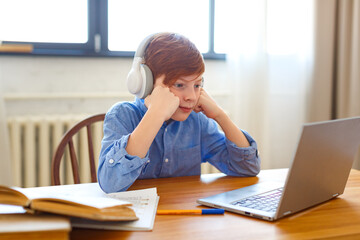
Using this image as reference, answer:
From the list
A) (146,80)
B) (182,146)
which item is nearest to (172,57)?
(146,80)

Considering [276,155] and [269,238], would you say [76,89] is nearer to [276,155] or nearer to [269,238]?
[276,155]

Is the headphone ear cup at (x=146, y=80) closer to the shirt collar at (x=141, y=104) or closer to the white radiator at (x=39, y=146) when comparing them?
the shirt collar at (x=141, y=104)

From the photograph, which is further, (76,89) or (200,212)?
(76,89)

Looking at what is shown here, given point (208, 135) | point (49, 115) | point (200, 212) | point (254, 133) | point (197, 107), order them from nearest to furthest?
1. point (200, 212)
2. point (197, 107)
3. point (208, 135)
4. point (49, 115)
5. point (254, 133)

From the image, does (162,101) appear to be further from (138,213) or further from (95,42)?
(95,42)

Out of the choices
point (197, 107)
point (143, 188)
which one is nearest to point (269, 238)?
point (143, 188)

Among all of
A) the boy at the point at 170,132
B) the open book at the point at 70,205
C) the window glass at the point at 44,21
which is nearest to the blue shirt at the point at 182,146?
the boy at the point at 170,132

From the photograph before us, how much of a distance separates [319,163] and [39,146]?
168cm

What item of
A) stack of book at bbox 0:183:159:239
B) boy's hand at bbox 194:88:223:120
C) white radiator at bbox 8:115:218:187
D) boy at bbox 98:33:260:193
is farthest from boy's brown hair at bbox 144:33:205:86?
white radiator at bbox 8:115:218:187

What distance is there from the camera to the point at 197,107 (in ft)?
4.07

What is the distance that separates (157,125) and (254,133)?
1536 mm

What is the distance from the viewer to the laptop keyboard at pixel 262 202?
864 mm

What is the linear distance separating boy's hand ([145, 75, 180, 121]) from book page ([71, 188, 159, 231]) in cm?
20

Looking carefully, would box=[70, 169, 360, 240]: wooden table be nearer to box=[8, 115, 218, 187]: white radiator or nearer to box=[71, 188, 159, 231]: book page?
box=[71, 188, 159, 231]: book page
